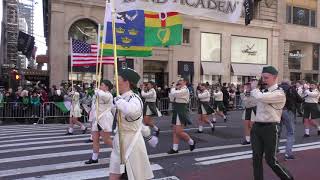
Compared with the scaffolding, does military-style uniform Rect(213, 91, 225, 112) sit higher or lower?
lower

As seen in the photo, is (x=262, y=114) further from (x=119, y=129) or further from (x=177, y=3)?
(x=177, y=3)

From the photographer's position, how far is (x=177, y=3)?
1066 cm

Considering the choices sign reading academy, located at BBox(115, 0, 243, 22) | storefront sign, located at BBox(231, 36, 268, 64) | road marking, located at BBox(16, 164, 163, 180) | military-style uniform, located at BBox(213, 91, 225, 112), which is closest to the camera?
road marking, located at BBox(16, 164, 163, 180)

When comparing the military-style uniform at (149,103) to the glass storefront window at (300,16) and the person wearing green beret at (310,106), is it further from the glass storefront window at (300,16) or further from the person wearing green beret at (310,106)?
the glass storefront window at (300,16)

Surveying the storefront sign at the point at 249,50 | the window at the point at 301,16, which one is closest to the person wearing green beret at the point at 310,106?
the storefront sign at the point at 249,50

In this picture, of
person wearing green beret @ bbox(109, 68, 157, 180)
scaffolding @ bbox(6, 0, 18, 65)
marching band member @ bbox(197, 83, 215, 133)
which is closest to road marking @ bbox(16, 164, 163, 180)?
person wearing green beret @ bbox(109, 68, 157, 180)

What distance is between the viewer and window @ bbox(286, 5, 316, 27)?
139 feet

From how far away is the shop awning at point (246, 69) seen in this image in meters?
37.8

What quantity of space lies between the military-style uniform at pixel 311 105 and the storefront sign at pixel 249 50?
22292mm

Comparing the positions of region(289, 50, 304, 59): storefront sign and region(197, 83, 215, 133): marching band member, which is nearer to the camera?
region(197, 83, 215, 133): marching band member

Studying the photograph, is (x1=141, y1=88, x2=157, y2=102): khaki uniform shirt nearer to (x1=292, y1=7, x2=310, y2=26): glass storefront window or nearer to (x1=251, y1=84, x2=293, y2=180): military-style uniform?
(x1=251, y1=84, x2=293, y2=180): military-style uniform

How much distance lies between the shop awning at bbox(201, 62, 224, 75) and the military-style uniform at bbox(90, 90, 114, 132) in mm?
25311

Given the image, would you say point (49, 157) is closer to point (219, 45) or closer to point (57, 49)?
point (57, 49)

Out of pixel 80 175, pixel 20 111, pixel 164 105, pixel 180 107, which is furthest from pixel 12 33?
pixel 80 175
